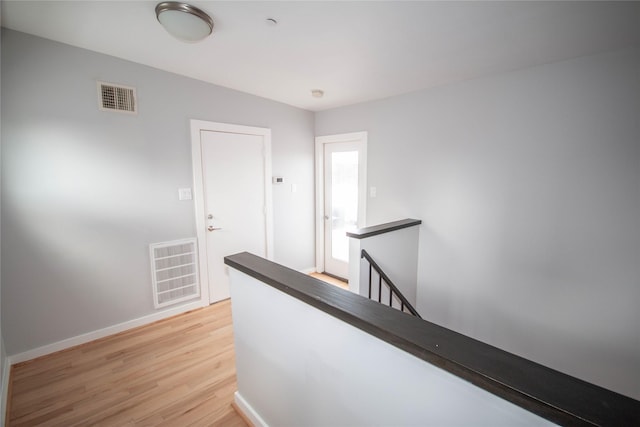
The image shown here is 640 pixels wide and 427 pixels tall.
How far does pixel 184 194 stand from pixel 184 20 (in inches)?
65.5

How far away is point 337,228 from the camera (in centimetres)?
407

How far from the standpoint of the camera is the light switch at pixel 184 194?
9.24 feet

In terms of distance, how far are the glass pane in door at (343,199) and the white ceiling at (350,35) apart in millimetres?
1338

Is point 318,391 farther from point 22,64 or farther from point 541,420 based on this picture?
point 22,64

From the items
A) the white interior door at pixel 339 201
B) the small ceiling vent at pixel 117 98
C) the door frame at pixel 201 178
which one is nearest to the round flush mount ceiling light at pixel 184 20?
the small ceiling vent at pixel 117 98

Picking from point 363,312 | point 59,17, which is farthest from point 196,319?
point 59,17

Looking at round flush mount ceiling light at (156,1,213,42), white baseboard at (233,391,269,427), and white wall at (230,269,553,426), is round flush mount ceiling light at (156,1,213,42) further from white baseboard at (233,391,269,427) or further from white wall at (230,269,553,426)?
white baseboard at (233,391,269,427)

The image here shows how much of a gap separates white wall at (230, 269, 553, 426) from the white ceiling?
5.33ft

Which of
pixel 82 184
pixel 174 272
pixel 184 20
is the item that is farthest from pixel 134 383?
pixel 184 20

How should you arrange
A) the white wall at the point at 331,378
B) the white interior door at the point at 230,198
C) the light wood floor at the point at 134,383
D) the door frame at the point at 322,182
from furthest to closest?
the door frame at the point at 322,182 → the white interior door at the point at 230,198 → the light wood floor at the point at 134,383 → the white wall at the point at 331,378

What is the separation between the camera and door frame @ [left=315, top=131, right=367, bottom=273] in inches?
141

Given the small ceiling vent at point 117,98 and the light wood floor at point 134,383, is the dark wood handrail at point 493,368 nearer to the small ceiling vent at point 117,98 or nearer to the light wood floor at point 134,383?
the light wood floor at point 134,383

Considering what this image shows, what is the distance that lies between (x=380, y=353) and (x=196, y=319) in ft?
8.26

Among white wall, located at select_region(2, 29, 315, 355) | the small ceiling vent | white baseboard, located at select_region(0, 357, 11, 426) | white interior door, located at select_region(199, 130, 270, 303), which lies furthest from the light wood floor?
the small ceiling vent
